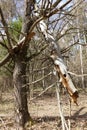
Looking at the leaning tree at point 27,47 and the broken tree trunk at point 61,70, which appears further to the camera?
the leaning tree at point 27,47

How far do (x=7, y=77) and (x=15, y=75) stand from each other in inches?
491

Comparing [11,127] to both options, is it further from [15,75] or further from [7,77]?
[7,77]

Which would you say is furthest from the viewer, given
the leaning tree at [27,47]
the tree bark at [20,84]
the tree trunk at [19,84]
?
the tree trunk at [19,84]

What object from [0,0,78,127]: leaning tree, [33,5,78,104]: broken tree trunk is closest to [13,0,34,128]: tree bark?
[0,0,78,127]: leaning tree

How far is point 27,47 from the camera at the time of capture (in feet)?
23.9

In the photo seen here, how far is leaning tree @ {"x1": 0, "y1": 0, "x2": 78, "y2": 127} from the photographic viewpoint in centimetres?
309

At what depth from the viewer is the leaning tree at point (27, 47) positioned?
309 centimetres

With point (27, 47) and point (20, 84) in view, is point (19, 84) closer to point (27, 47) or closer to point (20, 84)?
point (20, 84)

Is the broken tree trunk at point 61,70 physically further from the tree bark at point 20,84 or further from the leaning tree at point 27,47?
the tree bark at point 20,84

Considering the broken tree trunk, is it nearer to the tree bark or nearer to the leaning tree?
the leaning tree

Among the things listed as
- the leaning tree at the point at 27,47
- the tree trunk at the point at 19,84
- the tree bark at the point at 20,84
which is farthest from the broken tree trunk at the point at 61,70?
the tree trunk at the point at 19,84

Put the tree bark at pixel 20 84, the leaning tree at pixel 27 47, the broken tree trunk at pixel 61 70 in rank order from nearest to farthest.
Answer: the broken tree trunk at pixel 61 70 → the leaning tree at pixel 27 47 → the tree bark at pixel 20 84

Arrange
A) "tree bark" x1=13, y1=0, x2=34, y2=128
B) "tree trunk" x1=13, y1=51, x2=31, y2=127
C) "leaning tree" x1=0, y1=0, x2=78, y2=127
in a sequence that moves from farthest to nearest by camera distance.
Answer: "tree trunk" x1=13, y1=51, x2=31, y2=127 → "tree bark" x1=13, y1=0, x2=34, y2=128 → "leaning tree" x1=0, y1=0, x2=78, y2=127

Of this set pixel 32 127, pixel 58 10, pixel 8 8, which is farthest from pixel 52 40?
pixel 8 8
